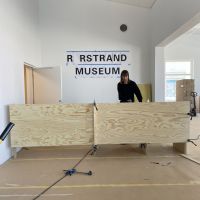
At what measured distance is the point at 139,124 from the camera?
342cm

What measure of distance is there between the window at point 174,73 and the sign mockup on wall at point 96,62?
471 cm

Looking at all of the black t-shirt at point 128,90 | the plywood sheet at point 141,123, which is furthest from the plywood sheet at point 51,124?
the black t-shirt at point 128,90

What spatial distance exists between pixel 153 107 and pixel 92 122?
3.08ft

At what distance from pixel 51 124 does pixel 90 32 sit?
3300 mm

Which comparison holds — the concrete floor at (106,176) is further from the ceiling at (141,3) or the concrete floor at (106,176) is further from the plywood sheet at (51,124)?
the ceiling at (141,3)

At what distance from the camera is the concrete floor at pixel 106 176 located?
2168 millimetres

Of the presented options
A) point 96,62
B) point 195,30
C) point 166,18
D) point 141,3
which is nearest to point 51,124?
point 96,62

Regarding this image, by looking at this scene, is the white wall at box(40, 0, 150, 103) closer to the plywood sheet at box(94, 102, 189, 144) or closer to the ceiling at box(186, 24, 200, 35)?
the plywood sheet at box(94, 102, 189, 144)

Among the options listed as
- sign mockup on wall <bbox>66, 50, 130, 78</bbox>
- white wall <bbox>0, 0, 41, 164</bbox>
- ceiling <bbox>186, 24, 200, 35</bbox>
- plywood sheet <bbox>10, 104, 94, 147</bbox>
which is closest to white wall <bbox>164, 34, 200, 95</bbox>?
ceiling <bbox>186, 24, 200, 35</bbox>

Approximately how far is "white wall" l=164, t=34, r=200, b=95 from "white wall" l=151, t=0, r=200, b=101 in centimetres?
436

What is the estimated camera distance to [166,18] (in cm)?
482

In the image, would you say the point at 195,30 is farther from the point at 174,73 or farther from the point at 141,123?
the point at 141,123

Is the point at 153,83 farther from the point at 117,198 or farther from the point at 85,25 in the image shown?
the point at 117,198

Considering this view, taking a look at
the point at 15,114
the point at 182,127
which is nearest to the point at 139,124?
the point at 182,127
